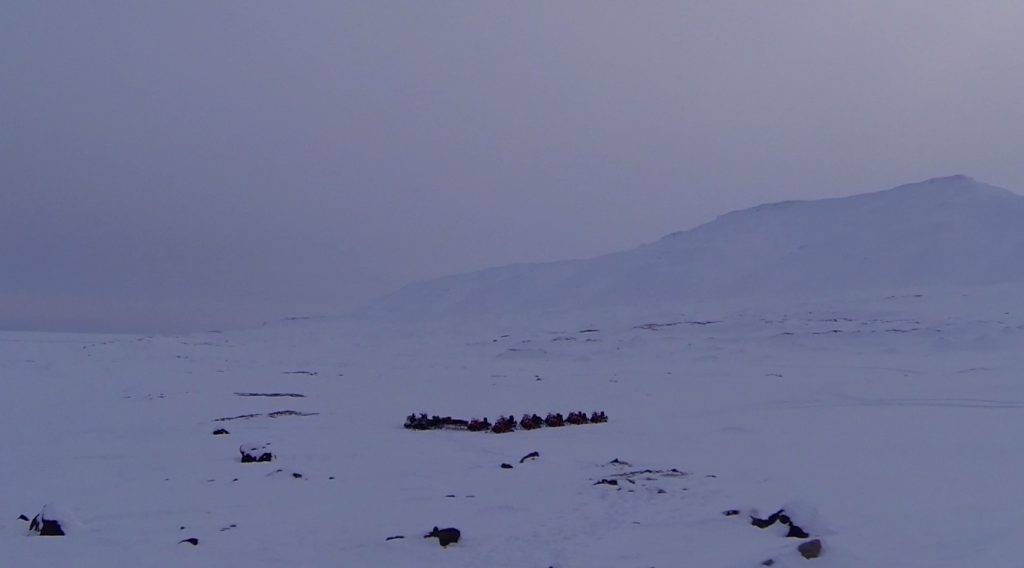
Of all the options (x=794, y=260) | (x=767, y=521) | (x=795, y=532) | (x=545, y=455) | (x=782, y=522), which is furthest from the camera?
(x=794, y=260)

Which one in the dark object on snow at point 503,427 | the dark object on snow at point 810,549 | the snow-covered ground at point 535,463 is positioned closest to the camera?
the dark object on snow at point 810,549

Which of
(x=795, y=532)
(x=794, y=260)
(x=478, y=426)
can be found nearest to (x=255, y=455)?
(x=478, y=426)

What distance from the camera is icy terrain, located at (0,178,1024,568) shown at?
16.7 ft

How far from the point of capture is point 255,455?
26.1ft

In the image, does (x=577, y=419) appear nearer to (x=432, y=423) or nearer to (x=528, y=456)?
(x=432, y=423)

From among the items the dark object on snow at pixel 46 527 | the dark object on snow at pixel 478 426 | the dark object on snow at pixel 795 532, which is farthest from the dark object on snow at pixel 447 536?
the dark object on snow at pixel 478 426

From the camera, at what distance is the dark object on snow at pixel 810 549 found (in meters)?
4.47

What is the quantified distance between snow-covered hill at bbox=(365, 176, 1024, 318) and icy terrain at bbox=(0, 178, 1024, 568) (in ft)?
38.1

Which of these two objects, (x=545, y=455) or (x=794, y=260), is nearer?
(x=545, y=455)

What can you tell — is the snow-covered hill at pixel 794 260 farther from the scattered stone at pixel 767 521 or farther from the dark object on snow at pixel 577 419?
the scattered stone at pixel 767 521

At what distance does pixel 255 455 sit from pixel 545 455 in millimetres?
2546

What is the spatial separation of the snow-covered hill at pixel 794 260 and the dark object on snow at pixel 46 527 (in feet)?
92.8

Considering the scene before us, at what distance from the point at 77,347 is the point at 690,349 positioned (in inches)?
627

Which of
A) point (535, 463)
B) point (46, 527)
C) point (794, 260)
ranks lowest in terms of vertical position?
point (535, 463)
